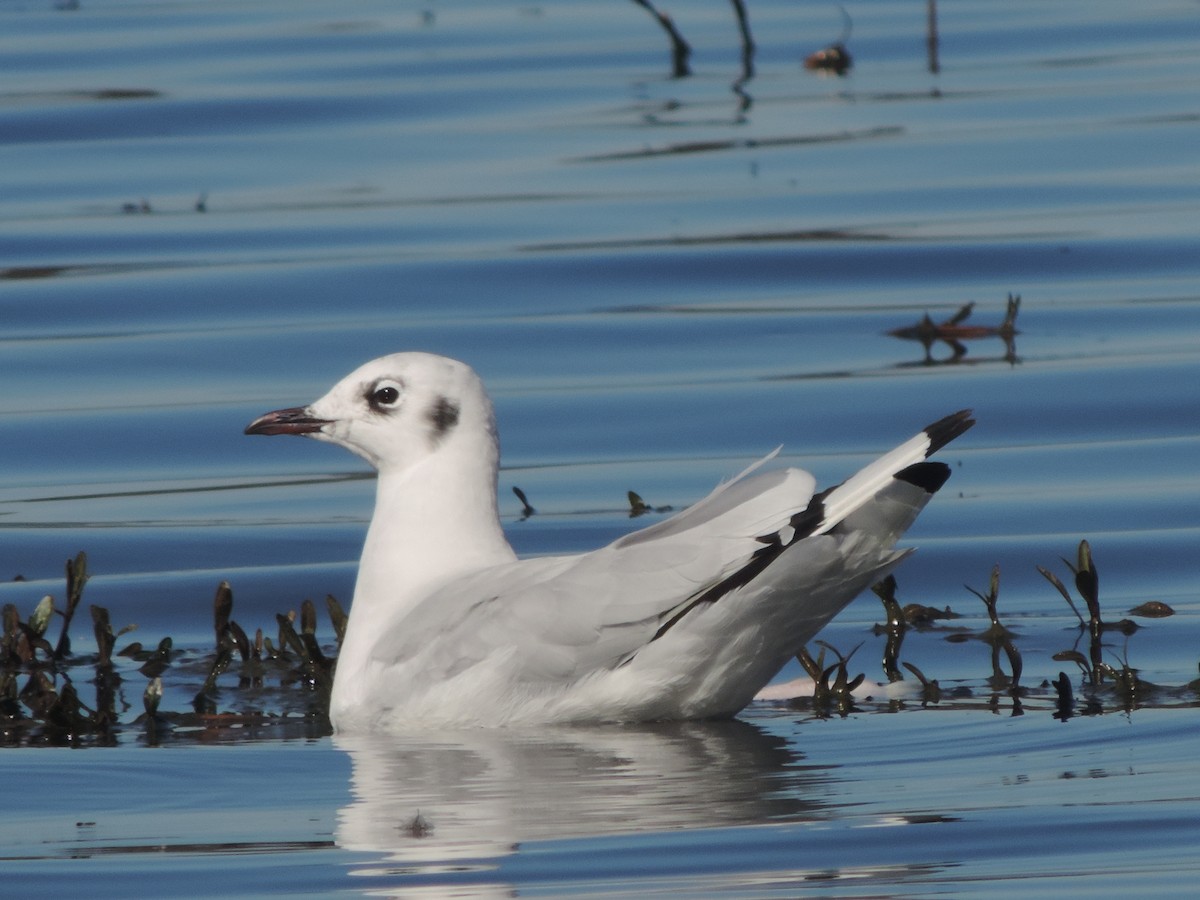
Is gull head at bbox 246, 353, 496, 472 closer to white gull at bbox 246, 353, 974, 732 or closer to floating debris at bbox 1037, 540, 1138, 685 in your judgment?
white gull at bbox 246, 353, 974, 732

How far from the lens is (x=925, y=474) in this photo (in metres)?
6.63

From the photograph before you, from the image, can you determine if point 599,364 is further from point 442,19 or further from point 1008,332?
point 442,19

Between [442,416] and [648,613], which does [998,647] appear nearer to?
[648,613]

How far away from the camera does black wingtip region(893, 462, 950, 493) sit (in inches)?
260

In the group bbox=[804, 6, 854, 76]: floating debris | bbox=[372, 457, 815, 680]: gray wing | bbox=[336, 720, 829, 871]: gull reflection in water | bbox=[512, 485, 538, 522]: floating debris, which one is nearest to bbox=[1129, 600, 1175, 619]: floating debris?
bbox=[336, 720, 829, 871]: gull reflection in water

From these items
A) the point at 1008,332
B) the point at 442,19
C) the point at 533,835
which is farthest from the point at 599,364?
the point at 442,19

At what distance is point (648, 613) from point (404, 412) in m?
1.57

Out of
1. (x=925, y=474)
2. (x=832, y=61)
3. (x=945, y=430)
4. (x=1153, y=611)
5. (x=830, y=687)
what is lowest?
(x=830, y=687)

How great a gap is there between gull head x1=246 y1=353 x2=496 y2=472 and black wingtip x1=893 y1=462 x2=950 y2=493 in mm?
1817

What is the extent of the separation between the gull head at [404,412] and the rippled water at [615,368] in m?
0.87

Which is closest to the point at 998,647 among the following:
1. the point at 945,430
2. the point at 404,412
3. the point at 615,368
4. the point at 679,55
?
the point at 945,430

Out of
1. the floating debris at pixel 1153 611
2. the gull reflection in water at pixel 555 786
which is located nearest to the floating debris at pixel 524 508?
the floating debris at pixel 1153 611

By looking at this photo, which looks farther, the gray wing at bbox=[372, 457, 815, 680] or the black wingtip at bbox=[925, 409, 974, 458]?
the gray wing at bbox=[372, 457, 815, 680]

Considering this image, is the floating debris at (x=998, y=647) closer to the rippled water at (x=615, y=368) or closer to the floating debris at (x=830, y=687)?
the rippled water at (x=615, y=368)
